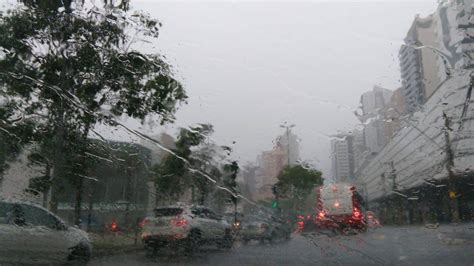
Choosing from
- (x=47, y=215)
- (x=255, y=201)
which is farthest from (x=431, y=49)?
(x=47, y=215)

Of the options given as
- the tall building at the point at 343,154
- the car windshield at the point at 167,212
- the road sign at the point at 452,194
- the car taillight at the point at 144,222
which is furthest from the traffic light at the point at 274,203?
the road sign at the point at 452,194

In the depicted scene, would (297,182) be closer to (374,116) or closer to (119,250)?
(374,116)

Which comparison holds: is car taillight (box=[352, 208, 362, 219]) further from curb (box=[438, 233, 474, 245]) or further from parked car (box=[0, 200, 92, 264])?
parked car (box=[0, 200, 92, 264])

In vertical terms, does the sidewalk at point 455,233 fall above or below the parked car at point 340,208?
below

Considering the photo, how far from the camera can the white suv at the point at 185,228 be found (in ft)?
15.5

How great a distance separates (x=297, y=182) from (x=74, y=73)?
286cm

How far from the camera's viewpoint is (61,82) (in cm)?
480

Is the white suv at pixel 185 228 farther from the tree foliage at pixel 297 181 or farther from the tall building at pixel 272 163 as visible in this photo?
the tree foliage at pixel 297 181

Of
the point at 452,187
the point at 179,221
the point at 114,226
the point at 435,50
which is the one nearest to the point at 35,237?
the point at 114,226

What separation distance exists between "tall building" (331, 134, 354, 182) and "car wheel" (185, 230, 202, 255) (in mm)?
2033

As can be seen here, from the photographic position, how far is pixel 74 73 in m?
4.92

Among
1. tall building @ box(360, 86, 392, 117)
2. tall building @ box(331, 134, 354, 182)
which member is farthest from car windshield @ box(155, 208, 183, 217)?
tall building @ box(360, 86, 392, 117)

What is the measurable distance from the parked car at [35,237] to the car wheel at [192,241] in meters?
1.07

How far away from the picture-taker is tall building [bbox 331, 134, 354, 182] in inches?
233
